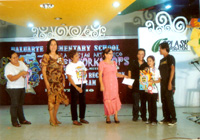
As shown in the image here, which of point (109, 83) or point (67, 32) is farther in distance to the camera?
point (67, 32)

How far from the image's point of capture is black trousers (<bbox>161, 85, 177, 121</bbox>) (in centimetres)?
415

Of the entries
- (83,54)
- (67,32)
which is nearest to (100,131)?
(83,54)

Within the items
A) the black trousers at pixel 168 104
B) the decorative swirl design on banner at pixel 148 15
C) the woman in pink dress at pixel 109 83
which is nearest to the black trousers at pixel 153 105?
the black trousers at pixel 168 104

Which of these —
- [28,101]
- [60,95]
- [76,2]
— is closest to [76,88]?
[60,95]

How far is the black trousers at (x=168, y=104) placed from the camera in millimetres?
4148

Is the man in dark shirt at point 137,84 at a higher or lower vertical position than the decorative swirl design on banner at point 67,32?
lower

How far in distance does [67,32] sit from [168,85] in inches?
151

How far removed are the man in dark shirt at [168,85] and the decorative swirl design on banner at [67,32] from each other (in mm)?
2962

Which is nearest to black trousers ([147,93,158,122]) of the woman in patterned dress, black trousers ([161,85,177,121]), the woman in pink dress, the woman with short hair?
black trousers ([161,85,177,121])

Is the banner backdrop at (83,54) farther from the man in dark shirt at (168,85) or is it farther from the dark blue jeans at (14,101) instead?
the dark blue jeans at (14,101)

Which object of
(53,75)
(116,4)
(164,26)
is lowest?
(53,75)

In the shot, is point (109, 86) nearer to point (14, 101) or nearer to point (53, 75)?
point (53, 75)

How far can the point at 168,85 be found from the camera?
4.17m

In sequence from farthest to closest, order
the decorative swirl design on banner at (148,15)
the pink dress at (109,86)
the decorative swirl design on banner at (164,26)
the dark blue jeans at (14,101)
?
the decorative swirl design on banner at (148,15) → the decorative swirl design on banner at (164,26) → the pink dress at (109,86) → the dark blue jeans at (14,101)
